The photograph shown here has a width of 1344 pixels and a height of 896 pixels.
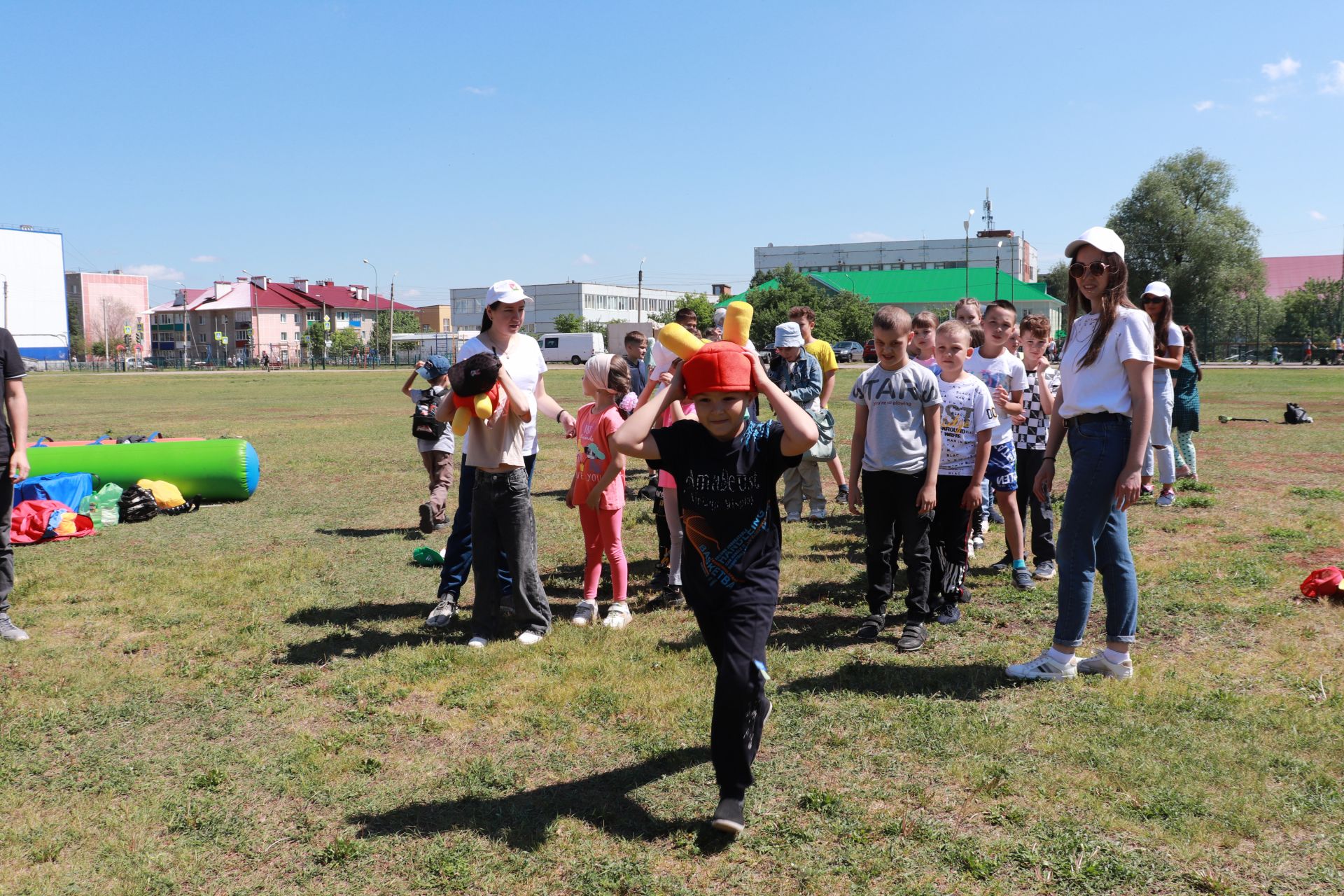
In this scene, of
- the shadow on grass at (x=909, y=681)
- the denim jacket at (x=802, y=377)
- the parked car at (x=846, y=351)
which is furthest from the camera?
the parked car at (x=846, y=351)

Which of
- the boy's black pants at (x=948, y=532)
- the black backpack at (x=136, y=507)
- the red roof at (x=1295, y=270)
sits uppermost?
the red roof at (x=1295, y=270)

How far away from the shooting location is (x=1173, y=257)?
219 feet

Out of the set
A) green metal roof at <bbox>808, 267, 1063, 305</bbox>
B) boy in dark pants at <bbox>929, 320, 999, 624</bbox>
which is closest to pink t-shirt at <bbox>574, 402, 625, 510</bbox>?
boy in dark pants at <bbox>929, 320, 999, 624</bbox>

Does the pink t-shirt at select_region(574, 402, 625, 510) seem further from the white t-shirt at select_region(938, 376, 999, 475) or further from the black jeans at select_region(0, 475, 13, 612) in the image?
the black jeans at select_region(0, 475, 13, 612)

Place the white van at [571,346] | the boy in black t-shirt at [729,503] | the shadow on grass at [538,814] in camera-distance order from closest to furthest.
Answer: the boy in black t-shirt at [729,503], the shadow on grass at [538,814], the white van at [571,346]

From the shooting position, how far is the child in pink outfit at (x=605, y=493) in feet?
20.0

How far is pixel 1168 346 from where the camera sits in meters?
8.68

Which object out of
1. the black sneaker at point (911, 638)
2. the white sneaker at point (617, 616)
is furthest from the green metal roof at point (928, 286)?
the black sneaker at point (911, 638)

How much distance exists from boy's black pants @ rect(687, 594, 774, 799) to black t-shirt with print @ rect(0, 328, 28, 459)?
4.92 metres

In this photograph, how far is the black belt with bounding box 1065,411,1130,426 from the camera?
4582 mm

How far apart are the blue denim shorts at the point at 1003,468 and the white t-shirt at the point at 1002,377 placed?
59mm

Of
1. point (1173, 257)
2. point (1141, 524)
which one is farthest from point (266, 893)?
point (1173, 257)

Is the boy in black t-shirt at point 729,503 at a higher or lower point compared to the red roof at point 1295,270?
lower

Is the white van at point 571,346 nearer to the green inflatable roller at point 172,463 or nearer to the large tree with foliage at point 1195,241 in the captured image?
the large tree with foliage at point 1195,241
